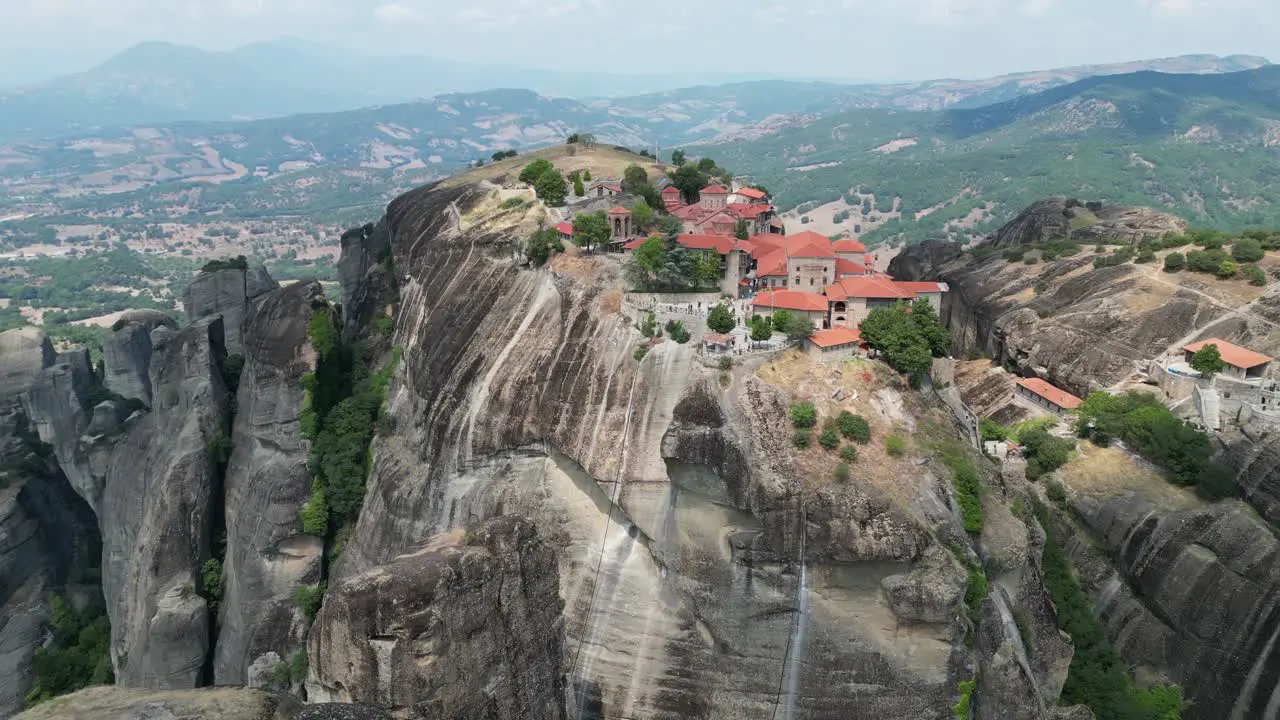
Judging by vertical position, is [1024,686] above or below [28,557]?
above

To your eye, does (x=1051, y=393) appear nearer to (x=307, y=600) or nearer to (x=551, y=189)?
(x=551, y=189)

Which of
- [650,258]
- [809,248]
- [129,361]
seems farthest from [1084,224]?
[129,361]

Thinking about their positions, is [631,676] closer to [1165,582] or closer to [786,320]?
[786,320]

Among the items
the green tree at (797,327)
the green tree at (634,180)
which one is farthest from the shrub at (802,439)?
the green tree at (634,180)

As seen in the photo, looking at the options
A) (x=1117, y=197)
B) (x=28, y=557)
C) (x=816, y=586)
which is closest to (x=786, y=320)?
(x=816, y=586)

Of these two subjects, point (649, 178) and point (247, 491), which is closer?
point (247, 491)

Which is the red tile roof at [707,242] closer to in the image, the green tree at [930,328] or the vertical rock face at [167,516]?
→ the green tree at [930,328]
